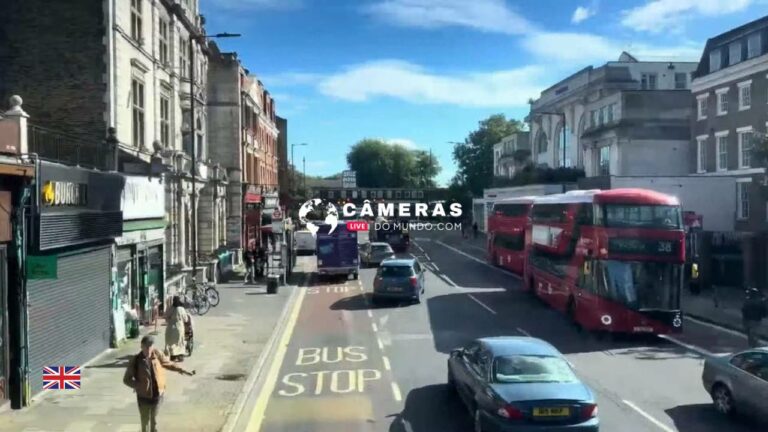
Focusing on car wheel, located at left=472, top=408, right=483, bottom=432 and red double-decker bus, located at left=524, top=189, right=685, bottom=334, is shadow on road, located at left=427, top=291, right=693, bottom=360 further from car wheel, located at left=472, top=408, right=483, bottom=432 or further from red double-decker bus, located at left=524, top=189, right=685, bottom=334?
car wheel, located at left=472, top=408, right=483, bottom=432

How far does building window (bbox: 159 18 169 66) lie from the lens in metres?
30.1

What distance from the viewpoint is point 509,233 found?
42250mm

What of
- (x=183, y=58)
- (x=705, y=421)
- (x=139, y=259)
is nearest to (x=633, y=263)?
(x=705, y=421)

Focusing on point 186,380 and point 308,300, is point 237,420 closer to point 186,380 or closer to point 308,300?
point 186,380

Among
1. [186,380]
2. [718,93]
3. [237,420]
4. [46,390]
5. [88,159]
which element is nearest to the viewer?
[237,420]

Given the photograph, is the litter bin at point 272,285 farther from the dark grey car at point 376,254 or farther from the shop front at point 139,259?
the dark grey car at point 376,254

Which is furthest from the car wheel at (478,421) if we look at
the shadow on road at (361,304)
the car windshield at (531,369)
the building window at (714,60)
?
the building window at (714,60)

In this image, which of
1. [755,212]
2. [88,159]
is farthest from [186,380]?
[755,212]

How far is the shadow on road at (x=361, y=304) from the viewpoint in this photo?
29405mm

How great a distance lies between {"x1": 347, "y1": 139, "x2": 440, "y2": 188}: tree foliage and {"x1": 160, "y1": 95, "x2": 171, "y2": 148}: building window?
116 meters

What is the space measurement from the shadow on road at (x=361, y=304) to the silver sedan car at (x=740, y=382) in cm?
1652

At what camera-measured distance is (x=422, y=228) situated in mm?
95625

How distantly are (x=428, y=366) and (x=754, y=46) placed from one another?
33.2m

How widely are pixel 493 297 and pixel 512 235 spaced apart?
32.9 feet
